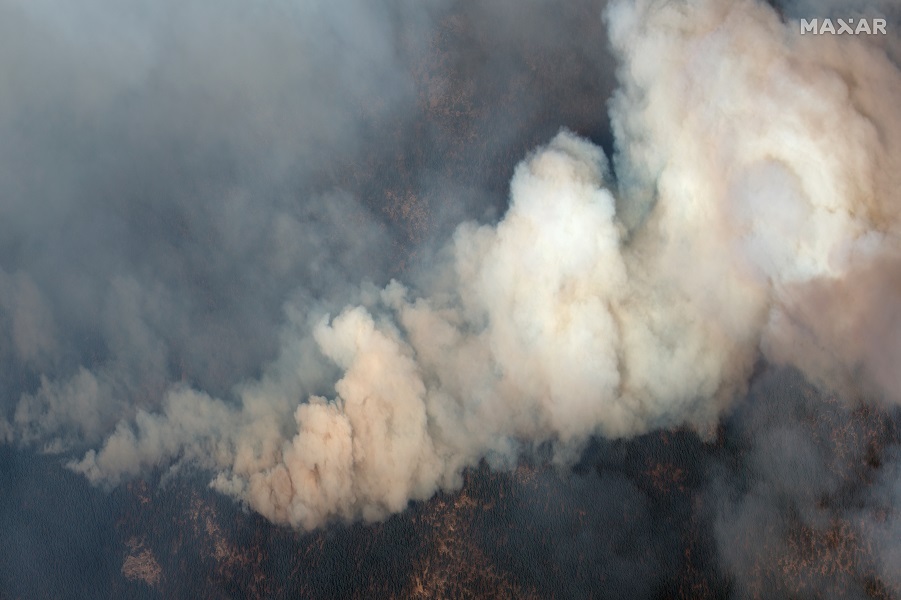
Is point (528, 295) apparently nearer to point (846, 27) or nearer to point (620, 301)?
point (620, 301)

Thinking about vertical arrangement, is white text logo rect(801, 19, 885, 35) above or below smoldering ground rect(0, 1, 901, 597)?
above

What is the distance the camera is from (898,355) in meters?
31.5

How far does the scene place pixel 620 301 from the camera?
117 feet

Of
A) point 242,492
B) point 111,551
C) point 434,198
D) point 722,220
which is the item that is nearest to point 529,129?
point 434,198

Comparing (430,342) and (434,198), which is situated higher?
(434,198)

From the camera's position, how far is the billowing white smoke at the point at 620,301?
32219 mm

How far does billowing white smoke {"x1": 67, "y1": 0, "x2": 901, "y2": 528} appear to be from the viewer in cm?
3222

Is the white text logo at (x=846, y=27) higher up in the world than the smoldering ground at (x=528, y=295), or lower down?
higher up

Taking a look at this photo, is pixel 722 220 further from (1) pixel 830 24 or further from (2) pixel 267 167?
(2) pixel 267 167

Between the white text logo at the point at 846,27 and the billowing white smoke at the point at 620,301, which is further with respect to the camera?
the white text logo at the point at 846,27

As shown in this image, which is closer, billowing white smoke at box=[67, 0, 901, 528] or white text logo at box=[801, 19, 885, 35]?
billowing white smoke at box=[67, 0, 901, 528]

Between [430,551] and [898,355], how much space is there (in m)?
20.6

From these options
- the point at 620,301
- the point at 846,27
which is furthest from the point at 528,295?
the point at 846,27

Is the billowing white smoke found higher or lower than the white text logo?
lower
